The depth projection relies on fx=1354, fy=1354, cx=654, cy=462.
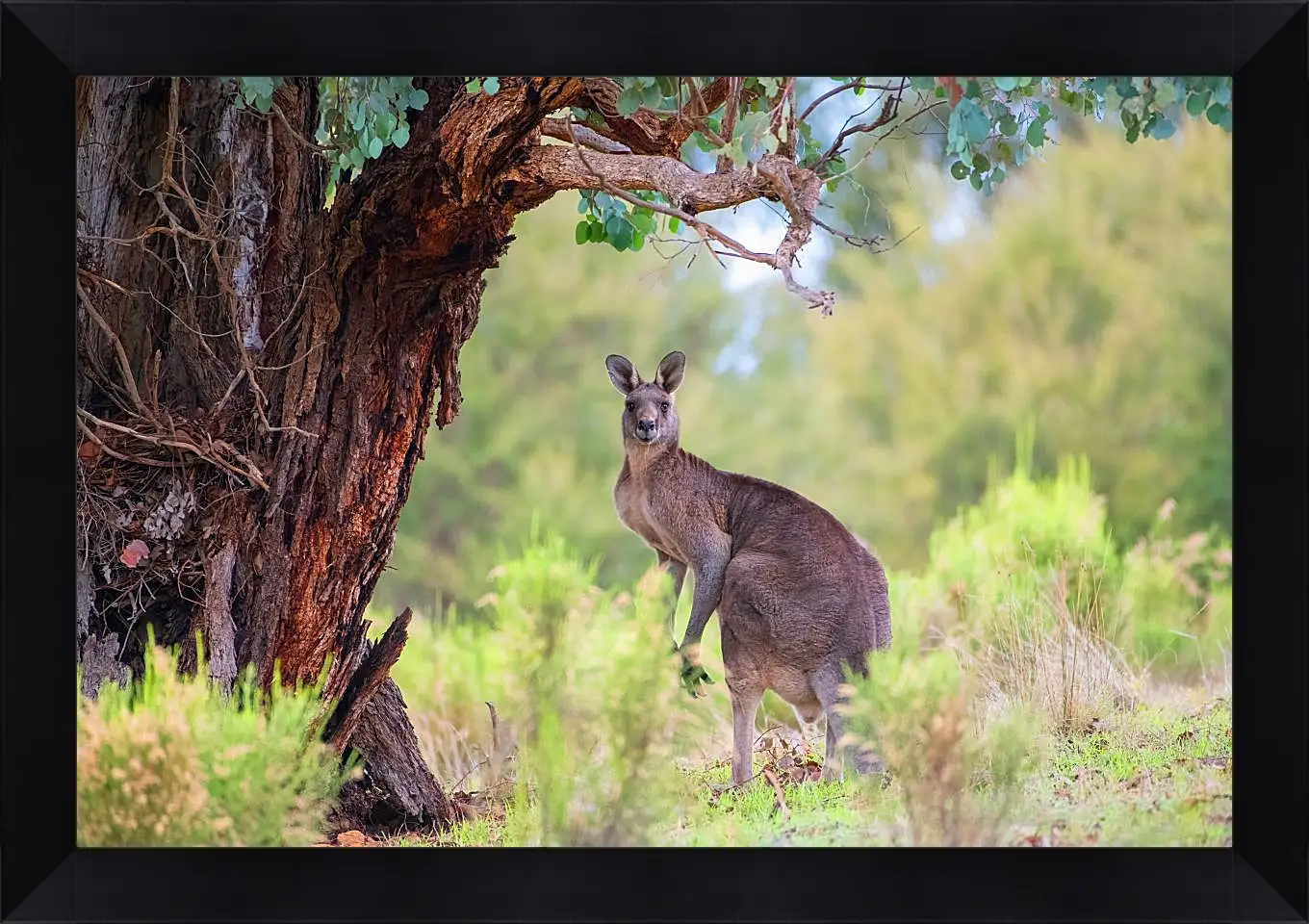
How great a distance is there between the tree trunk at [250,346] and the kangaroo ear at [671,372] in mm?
996

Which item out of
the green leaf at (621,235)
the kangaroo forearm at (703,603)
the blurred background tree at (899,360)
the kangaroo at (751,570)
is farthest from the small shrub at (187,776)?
the blurred background tree at (899,360)

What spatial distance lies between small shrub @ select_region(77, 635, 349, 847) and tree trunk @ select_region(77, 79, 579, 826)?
0.83m

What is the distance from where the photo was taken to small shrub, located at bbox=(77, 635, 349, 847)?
455 centimetres

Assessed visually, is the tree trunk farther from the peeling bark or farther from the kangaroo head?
the kangaroo head

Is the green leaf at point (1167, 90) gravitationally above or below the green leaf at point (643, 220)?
above

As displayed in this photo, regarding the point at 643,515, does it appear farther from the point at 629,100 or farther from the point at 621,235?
the point at 629,100

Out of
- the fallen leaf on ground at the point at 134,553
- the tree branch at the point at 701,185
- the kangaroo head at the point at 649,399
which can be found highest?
the tree branch at the point at 701,185

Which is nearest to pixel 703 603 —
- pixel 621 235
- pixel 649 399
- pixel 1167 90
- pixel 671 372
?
pixel 649 399

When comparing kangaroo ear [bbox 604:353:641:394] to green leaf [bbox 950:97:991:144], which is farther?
kangaroo ear [bbox 604:353:641:394]

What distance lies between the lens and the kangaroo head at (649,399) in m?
6.21

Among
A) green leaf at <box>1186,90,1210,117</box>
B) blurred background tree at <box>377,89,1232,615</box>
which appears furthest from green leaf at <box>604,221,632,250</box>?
blurred background tree at <box>377,89,1232,615</box>

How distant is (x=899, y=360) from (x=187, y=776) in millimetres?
14703

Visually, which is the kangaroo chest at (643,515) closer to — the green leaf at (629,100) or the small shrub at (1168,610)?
the green leaf at (629,100)
